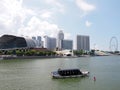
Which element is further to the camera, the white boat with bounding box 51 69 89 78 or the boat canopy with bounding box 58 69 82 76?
the boat canopy with bounding box 58 69 82 76

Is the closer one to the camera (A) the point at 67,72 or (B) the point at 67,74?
(B) the point at 67,74

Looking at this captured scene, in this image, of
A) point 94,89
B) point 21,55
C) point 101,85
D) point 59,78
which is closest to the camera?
point 94,89

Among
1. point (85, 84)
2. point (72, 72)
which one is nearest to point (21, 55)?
point (72, 72)

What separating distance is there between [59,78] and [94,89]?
15591 millimetres

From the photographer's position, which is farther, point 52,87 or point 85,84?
point 85,84

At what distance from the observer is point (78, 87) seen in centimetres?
4784

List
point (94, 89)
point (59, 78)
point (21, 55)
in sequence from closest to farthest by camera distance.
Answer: point (94, 89) < point (59, 78) < point (21, 55)

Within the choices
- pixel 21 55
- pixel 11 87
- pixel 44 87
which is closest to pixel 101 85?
pixel 44 87

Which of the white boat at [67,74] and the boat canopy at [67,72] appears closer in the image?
the white boat at [67,74]

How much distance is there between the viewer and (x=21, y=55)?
192375mm

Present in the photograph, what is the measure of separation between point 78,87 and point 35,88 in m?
7.67

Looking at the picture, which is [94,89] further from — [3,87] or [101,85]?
[3,87]

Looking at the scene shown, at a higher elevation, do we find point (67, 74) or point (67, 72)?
point (67, 72)

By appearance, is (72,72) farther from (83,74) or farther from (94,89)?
(94,89)
